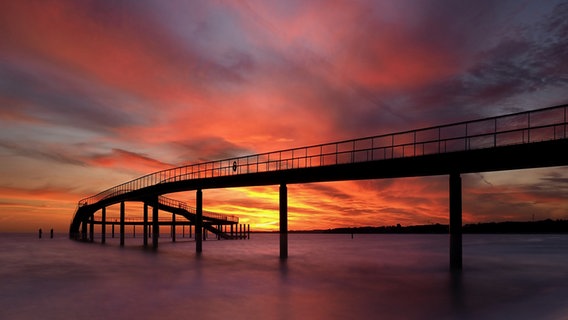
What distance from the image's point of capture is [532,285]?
28719mm

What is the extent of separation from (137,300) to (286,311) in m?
7.75

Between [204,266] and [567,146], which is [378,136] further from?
[204,266]

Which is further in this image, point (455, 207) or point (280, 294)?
point (455, 207)

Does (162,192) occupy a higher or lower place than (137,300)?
higher

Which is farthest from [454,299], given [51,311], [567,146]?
[51,311]

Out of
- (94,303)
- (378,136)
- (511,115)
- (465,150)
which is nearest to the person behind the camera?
(94,303)

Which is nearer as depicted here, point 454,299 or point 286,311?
point 286,311

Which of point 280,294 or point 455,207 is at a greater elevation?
point 455,207

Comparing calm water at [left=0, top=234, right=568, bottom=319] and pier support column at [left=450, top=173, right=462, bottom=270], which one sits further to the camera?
pier support column at [left=450, top=173, right=462, bottom=270]

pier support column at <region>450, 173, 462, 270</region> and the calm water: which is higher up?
pier support column at <region>450, 173, 462, 270</region>

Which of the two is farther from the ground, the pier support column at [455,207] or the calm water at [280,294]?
the pier support column at [455,207]

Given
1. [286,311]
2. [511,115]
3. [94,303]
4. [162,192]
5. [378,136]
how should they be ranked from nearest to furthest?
[286,311] → [94,303] → [511,115] → [378,136] → [162,192]

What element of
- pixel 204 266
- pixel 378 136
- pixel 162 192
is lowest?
pixel 204 266

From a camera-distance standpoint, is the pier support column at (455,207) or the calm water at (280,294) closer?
the calm water at (280,294)
